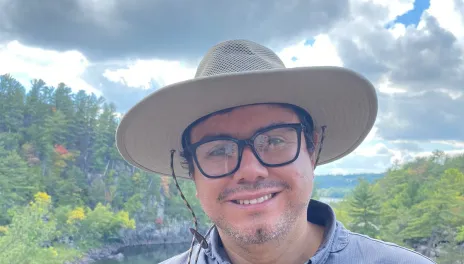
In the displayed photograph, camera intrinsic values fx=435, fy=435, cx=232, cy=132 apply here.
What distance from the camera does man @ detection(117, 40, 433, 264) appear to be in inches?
39.4

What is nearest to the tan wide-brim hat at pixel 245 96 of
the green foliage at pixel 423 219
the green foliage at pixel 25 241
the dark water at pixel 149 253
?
the green foliage at pixel 25 241

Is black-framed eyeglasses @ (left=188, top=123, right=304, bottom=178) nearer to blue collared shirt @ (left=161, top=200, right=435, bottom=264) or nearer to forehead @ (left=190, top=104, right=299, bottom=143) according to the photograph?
forehead @ (left=190, top=104, right=299, bottom=143)

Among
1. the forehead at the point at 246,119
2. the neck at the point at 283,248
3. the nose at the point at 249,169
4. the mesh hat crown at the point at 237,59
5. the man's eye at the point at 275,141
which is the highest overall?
the mesh hat crown at the point at 237,59

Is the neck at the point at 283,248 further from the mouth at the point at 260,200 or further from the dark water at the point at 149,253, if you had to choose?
the dark water at the point at 149,253

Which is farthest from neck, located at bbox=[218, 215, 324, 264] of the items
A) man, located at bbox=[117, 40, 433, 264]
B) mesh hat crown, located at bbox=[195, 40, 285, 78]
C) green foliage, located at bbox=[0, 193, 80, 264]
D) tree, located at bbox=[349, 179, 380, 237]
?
tree, located at bbox=[349, 179, 380, 237]

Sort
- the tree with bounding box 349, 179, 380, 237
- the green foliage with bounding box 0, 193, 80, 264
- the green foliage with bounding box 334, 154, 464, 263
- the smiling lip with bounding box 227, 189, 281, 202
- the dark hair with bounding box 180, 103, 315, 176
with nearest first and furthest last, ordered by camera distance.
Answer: the smiling lip with bounding box 227, 189, 281, 202
the dark hair with bounding box 180, 103, 315, 176
the green foliage with bounding box 0, 193, 80, 264
the green foliage with bounding box 334, 154, 464, 263
the tree with bounding box 349, 179, 380, 237

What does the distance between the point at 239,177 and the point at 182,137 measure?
0.96ft

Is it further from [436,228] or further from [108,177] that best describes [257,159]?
[108,177]

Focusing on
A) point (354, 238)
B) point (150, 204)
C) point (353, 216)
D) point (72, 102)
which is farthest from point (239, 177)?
point (72, 102)

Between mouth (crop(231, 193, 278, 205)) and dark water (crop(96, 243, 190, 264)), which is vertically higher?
mouth (crop(231, 193, 278, 205))

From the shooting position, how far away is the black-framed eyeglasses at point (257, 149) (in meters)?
1.02

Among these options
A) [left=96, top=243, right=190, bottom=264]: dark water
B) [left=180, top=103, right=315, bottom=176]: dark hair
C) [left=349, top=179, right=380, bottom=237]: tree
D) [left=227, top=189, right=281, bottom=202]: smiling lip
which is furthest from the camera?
[left=96, top=243, right=190, bottom=264]: dark water

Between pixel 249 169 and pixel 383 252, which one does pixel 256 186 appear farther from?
pixel 383 252

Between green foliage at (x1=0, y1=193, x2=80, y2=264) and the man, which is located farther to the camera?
green foliage at (x1=0, y1=193, x2=80, y2=264)
